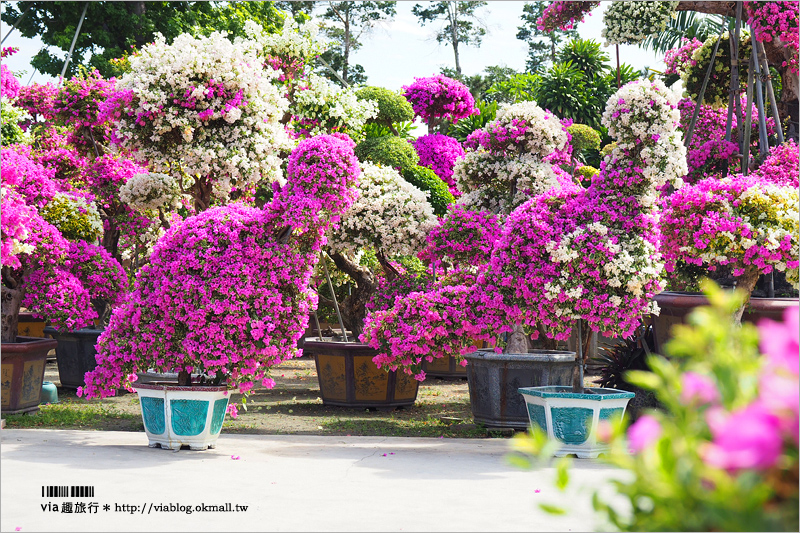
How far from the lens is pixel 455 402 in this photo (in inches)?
369

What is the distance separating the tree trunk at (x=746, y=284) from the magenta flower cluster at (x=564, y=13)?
349cm

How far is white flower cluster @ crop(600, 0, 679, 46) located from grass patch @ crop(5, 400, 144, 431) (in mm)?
6123

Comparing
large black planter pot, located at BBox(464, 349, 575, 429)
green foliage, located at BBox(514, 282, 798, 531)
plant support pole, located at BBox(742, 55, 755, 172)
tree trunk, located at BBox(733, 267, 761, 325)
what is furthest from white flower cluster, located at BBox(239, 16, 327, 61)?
green foliage, located at BBox(514, 282, 798, 531)

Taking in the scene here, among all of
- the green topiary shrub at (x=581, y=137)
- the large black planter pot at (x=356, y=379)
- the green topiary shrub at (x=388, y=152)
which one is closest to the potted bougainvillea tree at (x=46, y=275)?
the large black planter pot at (x=356, y=379)

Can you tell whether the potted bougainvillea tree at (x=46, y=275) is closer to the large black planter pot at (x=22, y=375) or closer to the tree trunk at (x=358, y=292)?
the large black planter pot at (x=22, y=375)

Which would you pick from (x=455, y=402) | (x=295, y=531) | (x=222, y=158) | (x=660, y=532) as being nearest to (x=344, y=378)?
(x=455, y=402)

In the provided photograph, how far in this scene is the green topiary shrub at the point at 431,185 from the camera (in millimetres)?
11438

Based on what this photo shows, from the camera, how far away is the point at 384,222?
8461 mm

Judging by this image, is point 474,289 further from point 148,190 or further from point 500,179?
point 148,190

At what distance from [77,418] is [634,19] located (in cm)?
684

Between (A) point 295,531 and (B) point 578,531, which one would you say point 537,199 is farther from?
(A) point 295,531

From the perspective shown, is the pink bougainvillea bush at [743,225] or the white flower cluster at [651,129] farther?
the white flower cluster at [651,129]

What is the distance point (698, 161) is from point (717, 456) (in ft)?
26.2

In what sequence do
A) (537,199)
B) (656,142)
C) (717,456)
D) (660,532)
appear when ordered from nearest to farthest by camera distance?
(717,456), (660,532), (656,142), (537,199)
